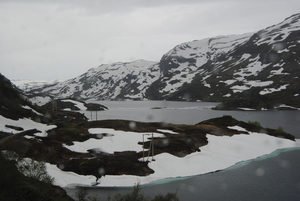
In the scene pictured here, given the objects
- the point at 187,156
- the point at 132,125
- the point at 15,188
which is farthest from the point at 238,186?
the point at 132,125

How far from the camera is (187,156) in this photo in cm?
5062

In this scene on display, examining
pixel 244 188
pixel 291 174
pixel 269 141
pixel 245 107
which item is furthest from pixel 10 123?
pixel 245 107

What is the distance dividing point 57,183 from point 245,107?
6810 inches

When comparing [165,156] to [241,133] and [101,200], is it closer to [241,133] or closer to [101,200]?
[101,200]

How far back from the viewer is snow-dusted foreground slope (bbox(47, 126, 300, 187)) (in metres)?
39.1

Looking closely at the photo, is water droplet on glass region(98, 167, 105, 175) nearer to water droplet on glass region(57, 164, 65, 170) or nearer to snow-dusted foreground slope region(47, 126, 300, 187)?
snow-dusted foreground slope region(47, 126, 300, 187)

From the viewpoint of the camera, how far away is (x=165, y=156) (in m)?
49.1

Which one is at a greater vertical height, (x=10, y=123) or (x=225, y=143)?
(x=10, y=123)

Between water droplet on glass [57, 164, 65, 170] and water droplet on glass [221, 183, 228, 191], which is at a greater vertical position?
water droplet on glass [57, 164, 65, 170]

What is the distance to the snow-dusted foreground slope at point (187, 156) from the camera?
39094 millimetres

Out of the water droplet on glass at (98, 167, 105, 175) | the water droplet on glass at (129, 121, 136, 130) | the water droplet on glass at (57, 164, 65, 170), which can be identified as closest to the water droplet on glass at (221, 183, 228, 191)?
the water droplet on glass at (98, 167, 105, 175)

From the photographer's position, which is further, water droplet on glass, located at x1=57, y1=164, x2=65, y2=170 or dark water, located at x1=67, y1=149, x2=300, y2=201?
water droplet on glass, located at x1=57, y1=164, x2=65, y2=170

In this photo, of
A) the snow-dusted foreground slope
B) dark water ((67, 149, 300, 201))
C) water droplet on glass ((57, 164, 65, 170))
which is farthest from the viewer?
water droplet on glass ((57, 164, 65, 170))

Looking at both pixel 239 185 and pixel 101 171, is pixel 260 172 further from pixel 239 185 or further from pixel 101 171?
pixel 101 171
